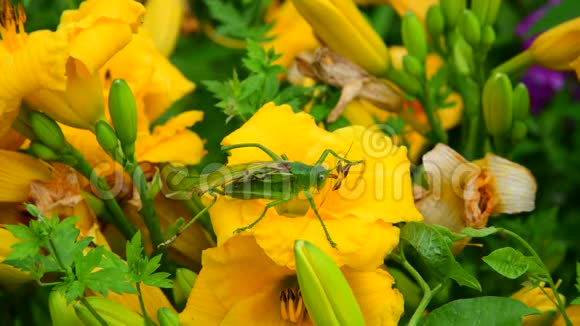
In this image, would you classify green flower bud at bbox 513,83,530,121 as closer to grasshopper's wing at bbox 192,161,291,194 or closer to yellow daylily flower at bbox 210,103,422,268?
yellow daylily flower at bbox 210,103,422,268

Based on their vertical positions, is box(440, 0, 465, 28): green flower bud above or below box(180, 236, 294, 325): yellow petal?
above

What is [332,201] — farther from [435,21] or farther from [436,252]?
[435,21]

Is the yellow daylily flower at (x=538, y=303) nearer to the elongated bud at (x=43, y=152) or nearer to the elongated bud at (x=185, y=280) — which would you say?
the elongated bud at (x=185, y=280)

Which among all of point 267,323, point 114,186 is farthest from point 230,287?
point 114,186

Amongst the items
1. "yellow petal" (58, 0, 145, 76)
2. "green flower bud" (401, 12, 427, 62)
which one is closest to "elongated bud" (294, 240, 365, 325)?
"yellow petal" (58, 0, 145, 76)

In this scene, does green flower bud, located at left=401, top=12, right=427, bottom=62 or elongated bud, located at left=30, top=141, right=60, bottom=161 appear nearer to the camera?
elongated bud, located at left=30, top=141, right=60, bottom=161

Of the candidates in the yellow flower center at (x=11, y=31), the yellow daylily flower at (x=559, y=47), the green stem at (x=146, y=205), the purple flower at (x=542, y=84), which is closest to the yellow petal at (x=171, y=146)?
the green stem at (x=146, y=205)

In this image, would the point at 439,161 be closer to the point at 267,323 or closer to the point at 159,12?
the point at 267,323
